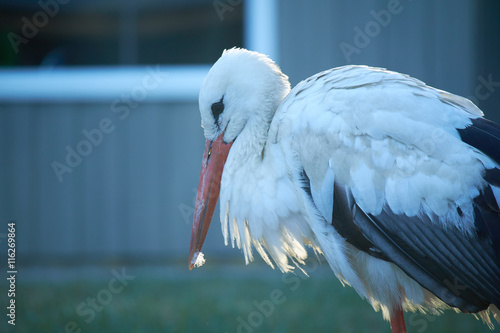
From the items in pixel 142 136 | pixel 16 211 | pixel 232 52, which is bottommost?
pixel 16 211

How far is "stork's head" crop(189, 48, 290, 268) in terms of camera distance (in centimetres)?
333

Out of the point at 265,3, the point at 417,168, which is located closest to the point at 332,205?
the point at 417,168

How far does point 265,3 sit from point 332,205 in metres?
4.39

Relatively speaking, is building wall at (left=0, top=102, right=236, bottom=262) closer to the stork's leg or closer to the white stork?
the white stork

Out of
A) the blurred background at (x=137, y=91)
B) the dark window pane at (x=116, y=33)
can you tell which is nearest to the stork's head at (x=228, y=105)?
the blurred background at (x=137, y=91)

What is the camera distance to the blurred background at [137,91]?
6730mm

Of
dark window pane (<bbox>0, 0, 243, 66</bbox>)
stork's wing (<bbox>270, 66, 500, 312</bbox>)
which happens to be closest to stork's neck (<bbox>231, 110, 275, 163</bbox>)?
stork's wing (<bbox>270, 66, 500, 312</bbox>)

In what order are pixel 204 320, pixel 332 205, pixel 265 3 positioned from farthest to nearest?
pixel 265 3, pixel 204 320, pixel 332 205

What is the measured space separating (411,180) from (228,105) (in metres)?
1.21

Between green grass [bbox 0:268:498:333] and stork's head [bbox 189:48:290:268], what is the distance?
1.60m

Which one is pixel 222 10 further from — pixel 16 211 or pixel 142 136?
pixel 16 211

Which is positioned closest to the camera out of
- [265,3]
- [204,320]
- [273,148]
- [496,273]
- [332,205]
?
[496,273]

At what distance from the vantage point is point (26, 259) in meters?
6.84

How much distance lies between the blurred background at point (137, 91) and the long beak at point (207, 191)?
3264mm
